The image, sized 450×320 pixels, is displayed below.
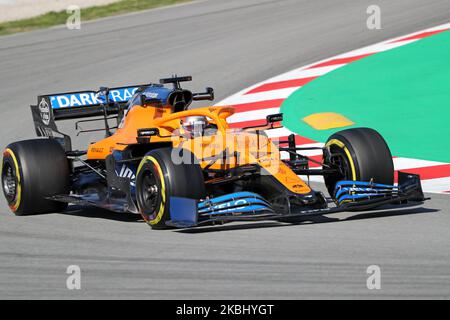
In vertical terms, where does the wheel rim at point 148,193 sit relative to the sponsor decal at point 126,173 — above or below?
below

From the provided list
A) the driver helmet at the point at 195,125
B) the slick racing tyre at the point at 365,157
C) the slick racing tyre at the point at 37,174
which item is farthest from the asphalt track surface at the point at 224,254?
the driver helmet at the point at 195,125

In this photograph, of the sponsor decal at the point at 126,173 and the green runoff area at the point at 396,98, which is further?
the green runoff area at the point at 396,98

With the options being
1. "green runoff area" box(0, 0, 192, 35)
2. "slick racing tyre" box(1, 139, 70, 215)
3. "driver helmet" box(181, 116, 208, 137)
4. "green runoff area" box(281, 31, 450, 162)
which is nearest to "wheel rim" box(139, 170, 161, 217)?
"driver helmet" box(181, 116, 208, 137)

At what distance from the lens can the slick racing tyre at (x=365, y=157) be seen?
9547 mm

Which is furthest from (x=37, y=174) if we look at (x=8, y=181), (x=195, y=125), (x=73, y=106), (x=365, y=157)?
(x=365, y=157)

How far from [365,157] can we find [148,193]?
2131 millimetres

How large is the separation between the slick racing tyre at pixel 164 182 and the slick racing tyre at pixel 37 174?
136 cm

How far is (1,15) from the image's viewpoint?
2328 centimetres

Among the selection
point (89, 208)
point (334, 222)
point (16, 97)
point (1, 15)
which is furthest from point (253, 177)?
point (1, 15)

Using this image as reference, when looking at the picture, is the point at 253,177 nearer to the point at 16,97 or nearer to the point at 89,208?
the point at 89,208

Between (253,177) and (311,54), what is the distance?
8.56m

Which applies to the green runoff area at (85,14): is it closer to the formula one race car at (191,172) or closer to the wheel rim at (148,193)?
the formula one race car at (191,172)

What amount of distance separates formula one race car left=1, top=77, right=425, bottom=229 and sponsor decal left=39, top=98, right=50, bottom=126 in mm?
73

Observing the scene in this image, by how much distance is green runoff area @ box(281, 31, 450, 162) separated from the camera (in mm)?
12351
